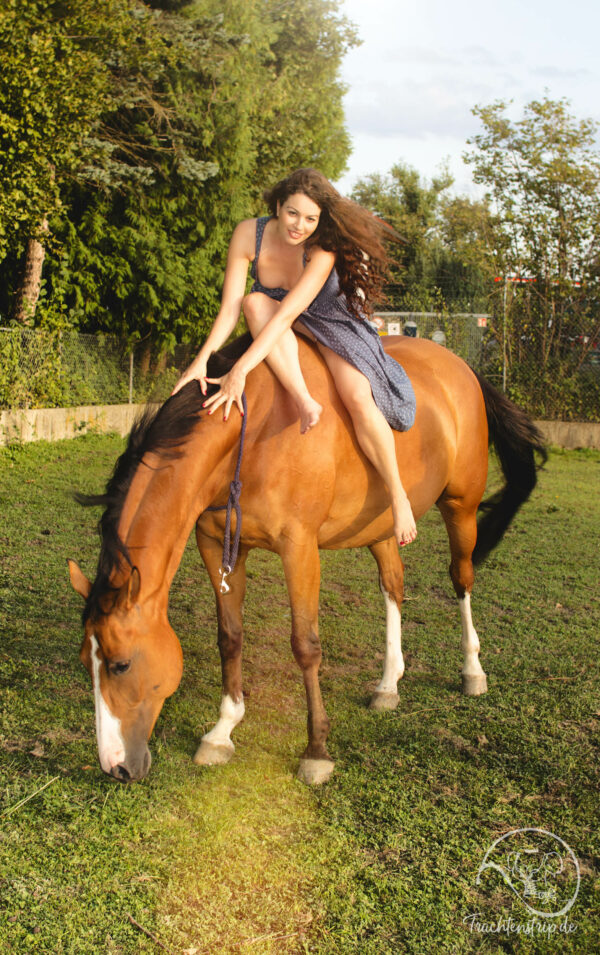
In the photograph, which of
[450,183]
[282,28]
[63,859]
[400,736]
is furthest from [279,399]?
[450,183]

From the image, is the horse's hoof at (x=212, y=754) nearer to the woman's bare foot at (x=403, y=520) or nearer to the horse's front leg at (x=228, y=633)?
the horse's front leg at (x=228, y=633)

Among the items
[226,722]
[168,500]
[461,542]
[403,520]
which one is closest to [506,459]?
[461,542]

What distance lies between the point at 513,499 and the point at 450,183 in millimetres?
45460

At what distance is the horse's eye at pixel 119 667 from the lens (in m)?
2.35

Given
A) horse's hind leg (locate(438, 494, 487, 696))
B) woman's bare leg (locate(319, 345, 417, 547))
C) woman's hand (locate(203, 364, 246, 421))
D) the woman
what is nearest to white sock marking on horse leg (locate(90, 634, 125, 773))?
woman's hand (locate(203, 364, 246, 421))

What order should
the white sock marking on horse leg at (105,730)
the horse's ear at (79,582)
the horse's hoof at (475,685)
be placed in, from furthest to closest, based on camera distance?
1. the horse's hoof at (475,685)
2. the horse's ear at (79,582)
3. the white sock marking on horse leg at (105,730)

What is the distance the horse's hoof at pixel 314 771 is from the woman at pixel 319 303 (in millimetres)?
943

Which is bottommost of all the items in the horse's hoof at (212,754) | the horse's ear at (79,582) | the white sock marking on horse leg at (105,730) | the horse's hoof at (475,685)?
the horse's hoof at (212,754)

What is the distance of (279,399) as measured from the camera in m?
2.99

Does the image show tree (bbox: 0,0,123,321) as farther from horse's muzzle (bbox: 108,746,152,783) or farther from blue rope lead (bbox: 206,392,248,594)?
horse's muzzle (bbox: 108,746,152,783)

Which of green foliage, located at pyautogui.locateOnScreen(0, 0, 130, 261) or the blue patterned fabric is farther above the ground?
green foliage, located at pyautogui.locateOnScreen(0, 0, 130, 261)

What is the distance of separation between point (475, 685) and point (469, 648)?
0.21 meters

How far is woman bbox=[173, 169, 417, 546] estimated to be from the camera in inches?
116

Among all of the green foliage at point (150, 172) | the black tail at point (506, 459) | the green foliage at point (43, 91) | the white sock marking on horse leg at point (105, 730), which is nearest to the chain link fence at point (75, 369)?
the green foliage at point (150, 172)
